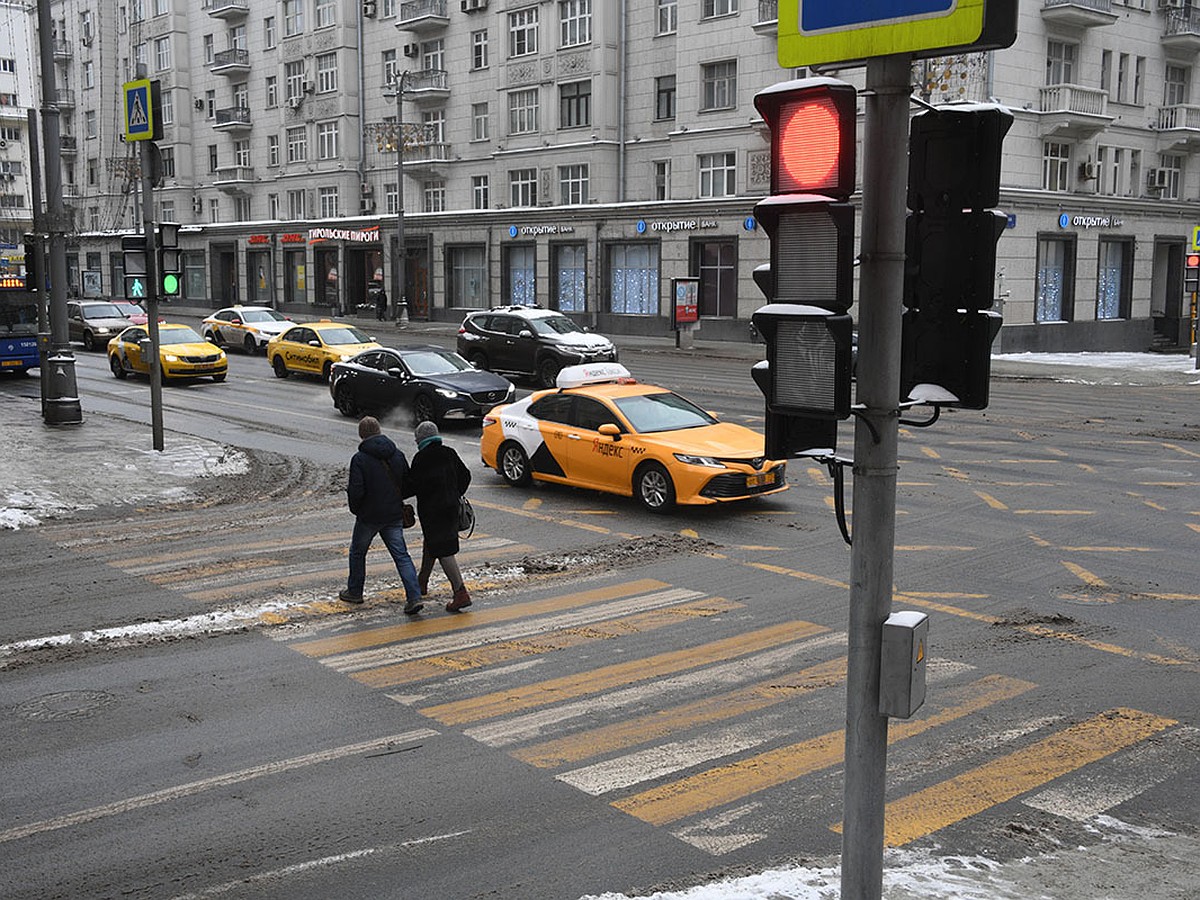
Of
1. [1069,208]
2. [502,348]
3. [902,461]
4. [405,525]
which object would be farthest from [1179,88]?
[405,525]

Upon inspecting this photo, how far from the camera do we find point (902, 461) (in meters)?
18.3

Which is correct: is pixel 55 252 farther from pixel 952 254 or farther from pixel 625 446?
pixel 952 254

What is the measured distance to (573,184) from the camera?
52.3m

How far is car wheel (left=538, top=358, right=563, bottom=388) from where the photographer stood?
29.5 metres

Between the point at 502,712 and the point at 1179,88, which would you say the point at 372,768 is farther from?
the point at 1179,88

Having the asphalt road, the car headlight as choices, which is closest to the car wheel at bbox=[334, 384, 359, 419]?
the asphalt road

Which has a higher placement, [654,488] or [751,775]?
[654,488]

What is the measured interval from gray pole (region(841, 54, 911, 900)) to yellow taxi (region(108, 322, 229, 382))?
28.1 m

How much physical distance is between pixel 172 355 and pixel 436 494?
22806 mm

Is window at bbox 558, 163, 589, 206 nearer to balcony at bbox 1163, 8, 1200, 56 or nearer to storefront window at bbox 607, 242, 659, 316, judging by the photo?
storefront window at bbox 607, 242, 659, 316

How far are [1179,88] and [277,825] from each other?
50137 millimetres

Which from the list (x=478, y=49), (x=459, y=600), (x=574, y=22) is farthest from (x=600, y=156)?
(x=459, y=600)

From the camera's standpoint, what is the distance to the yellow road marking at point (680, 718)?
736 cm

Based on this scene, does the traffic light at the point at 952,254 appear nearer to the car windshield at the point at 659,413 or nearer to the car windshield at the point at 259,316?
the car windshield at the point at 659,413
